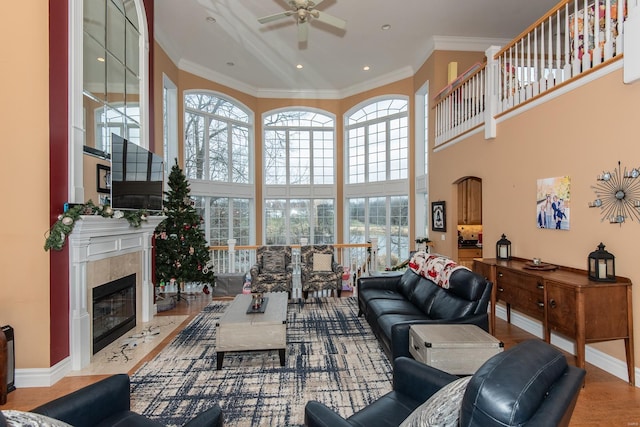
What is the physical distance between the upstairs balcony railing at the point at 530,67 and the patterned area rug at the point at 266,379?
3.41 metres

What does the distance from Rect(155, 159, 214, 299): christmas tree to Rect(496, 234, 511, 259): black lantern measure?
4414mm

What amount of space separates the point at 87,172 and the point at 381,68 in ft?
20.5

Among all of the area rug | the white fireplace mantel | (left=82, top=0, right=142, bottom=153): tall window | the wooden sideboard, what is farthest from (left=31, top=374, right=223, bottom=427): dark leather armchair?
the wooden sideboard

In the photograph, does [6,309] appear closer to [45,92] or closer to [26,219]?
[26,219]

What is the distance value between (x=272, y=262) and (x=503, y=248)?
12.1 ft

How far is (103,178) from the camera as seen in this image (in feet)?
11.9

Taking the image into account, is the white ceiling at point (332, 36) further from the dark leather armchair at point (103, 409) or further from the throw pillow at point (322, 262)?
the dark leather armchair at point (103, 409)

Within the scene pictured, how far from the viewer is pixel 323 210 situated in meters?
8.87

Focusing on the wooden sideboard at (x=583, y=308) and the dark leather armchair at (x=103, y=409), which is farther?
the wooden sideboard at (x=583, y=308)

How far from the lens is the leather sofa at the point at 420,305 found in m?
2.81

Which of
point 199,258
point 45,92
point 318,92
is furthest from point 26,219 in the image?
point 318,92

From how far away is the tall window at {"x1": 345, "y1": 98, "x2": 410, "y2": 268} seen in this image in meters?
7.79

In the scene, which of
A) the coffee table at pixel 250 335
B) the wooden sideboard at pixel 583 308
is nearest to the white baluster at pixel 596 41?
the wooden sideboard at pixel 583 308

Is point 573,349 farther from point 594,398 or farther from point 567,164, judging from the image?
point 567,164
